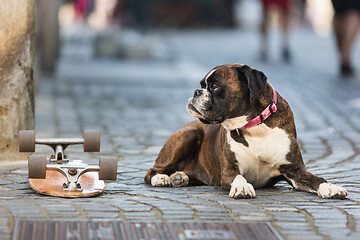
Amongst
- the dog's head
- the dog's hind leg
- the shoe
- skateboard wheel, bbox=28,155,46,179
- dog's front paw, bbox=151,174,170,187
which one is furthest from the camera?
the shoe

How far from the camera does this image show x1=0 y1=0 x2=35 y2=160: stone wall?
692 cm

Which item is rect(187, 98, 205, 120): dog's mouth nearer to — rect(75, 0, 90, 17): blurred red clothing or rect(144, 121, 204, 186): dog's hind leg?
rect(144, 121, 204, 186): dog's hind leg

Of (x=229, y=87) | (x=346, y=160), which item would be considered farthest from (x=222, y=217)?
(x=346, y=160)

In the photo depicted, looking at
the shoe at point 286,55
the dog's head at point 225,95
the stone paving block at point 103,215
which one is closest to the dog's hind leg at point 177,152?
the dog's head at point 225,95

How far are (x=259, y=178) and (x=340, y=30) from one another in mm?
8727

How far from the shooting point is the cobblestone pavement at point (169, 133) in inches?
202

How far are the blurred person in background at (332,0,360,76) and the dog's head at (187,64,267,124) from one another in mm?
8637

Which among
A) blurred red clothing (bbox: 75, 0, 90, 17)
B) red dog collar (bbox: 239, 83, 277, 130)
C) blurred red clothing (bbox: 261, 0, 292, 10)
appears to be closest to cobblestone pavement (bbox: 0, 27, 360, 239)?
red dog collar (bbox: 239, 83, 277, 130)

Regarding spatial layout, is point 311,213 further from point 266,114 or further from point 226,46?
point 226,46

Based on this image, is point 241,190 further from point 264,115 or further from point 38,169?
point 38,169

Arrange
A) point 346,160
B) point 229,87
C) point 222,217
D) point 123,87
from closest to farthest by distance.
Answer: point 222,217 < point 229,87 < point 346,160 < point 123,87

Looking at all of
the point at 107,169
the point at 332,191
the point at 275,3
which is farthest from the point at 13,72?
the point at 275,3

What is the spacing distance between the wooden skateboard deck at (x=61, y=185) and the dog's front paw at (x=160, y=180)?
411 mm

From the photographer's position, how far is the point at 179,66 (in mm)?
16812
